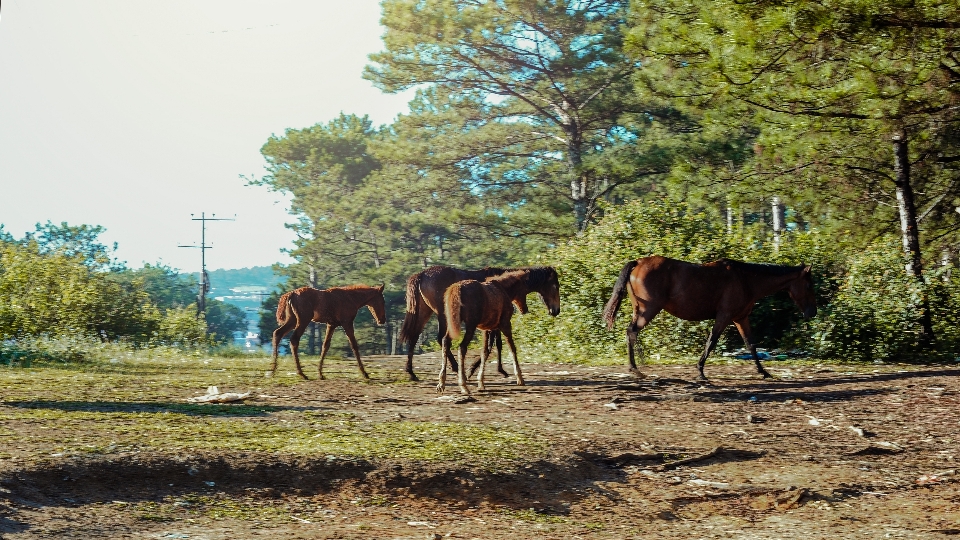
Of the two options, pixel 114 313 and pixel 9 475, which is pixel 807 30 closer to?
pixel 9 475

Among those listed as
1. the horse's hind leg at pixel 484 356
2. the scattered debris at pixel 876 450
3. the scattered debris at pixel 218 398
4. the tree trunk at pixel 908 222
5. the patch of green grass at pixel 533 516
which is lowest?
the patch of green grass at pixel 533 516

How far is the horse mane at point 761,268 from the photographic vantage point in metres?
13.9

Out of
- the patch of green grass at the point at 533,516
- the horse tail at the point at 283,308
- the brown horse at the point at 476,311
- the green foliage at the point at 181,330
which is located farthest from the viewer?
the green foliage at the point at 181,330

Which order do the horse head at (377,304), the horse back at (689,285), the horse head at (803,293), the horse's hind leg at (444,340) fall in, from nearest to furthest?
the horse's hind leg at (444,340), the horse back at (689,285), the horse head at (803,293), the horse head at (377,304)

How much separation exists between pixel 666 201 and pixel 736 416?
389 inches

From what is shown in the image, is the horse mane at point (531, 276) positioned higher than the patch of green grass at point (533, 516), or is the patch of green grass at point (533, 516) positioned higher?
the horse mane at point (531, 276)

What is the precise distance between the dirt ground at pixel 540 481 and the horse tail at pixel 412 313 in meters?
3.20

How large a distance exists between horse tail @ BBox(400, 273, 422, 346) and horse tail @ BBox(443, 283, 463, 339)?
1.59m

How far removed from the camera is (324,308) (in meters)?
15.3

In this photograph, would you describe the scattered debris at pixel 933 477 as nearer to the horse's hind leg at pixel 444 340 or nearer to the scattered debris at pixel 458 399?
the scattered debris at pixel 458 399

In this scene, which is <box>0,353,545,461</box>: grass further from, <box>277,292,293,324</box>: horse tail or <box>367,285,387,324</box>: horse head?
<box>367,285,387,324</box>: horse head

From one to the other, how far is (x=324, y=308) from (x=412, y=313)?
6.34ft

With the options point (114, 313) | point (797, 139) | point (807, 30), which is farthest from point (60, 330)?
point (807, 30)

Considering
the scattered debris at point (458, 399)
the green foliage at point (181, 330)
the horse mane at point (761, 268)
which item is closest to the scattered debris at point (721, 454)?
the scattered debris at point (458, 399)
